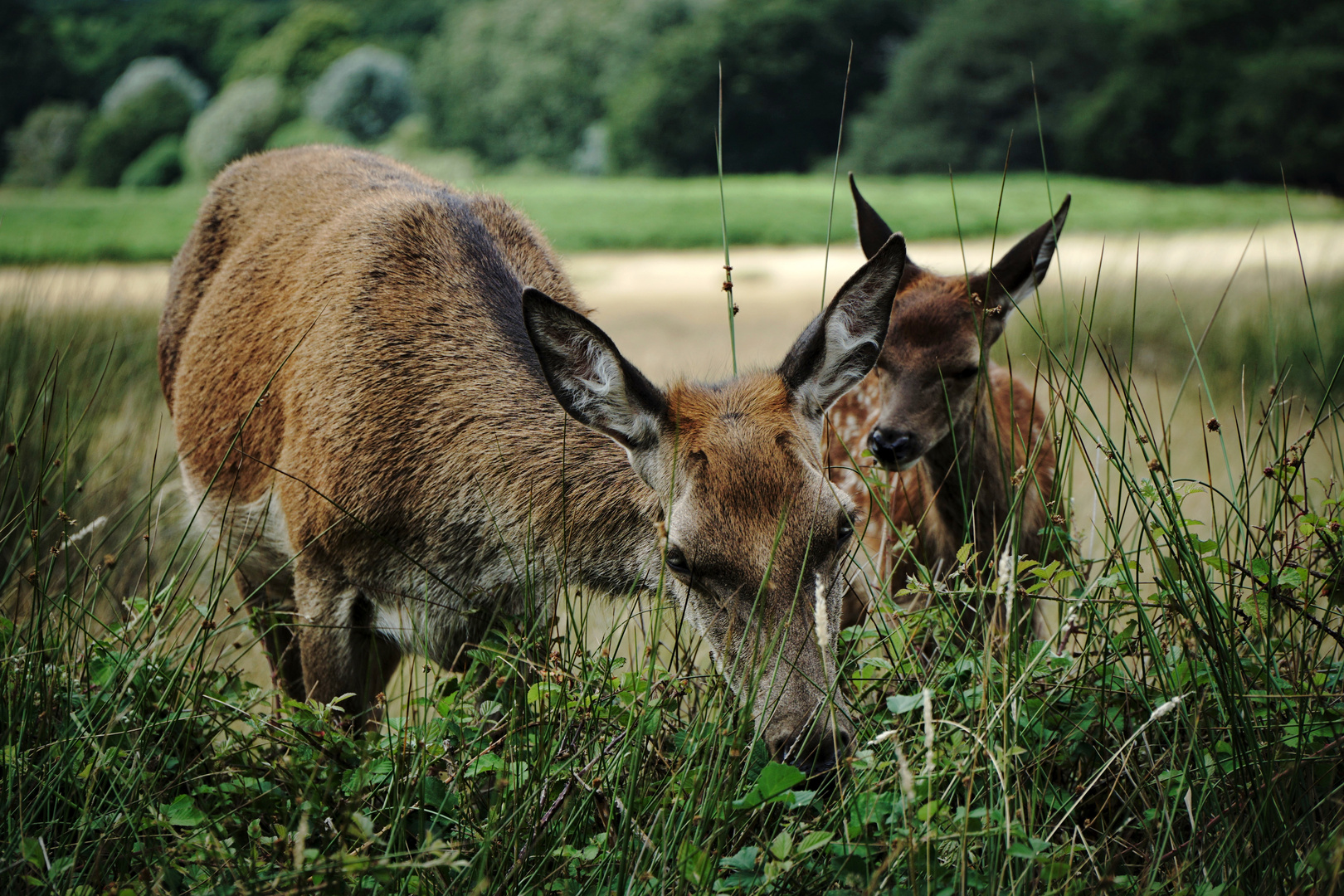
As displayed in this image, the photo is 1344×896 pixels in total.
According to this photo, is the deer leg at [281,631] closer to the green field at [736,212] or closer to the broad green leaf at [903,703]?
the broad green leaf at [903,703]

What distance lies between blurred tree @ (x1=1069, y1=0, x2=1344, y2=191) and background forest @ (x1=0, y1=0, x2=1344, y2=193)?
0.07 metres

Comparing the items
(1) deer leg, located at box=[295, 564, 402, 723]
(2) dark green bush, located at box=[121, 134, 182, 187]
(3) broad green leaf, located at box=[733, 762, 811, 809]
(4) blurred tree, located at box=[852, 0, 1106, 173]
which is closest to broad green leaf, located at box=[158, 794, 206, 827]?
(3) broad green leaf, located at box=[733, 762, 811, 809]

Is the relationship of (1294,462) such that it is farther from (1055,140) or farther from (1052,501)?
(1055,140)

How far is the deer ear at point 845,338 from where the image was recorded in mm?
2633

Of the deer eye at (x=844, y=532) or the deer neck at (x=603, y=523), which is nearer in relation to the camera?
the deer eye at (x=844, y=532)

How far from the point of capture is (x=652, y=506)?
2828 mm

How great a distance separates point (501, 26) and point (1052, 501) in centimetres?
3490

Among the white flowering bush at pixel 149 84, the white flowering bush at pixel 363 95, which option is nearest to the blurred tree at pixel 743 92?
the white flowering bush at pixel 363 95

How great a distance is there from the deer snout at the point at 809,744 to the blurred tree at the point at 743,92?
30017 mm

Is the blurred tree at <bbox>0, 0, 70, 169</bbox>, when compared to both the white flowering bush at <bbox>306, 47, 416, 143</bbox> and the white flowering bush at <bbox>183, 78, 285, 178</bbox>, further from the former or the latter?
the white flowering bush at <bbox>306, 47, 416, 143</bbox>

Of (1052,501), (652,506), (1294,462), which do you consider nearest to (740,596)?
(652,506)

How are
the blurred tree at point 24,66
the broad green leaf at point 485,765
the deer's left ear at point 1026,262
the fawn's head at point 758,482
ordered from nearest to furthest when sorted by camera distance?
the broad green leaf at point 485,765 < the fawn's head at point 758,482 < the deer's left ear at point 1026,262 < the blurred tree at point 24,66

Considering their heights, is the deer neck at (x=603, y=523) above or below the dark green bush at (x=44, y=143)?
below

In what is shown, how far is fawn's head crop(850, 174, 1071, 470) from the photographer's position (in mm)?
3879
